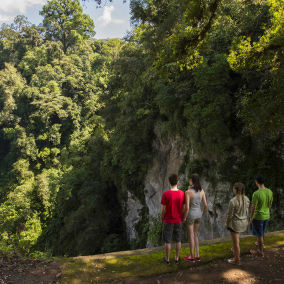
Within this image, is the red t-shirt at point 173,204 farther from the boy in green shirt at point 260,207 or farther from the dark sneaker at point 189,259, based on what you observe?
the boy in green shirt at point 260,207

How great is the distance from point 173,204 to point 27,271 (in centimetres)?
221

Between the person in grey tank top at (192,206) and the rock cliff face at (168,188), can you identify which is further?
the rock cliff face at (168,188)

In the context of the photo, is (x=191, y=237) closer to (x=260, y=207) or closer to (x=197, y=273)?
(x=197, y=273)

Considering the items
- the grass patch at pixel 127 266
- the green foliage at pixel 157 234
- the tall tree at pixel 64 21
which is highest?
the tall tree at pixel 64 21

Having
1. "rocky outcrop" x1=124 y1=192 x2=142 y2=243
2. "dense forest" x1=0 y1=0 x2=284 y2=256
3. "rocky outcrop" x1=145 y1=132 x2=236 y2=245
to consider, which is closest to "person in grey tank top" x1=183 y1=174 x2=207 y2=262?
"dense forest" x1=0 y1=0 x2=284 y2=256

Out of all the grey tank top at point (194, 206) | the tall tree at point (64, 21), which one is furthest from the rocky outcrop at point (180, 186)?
the tall tree at point (64, 21)

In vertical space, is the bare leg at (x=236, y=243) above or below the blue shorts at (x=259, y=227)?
below

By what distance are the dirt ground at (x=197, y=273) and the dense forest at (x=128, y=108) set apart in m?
0.98

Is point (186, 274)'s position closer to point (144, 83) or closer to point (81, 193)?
point (144, 83)

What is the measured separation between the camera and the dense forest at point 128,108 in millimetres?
5621

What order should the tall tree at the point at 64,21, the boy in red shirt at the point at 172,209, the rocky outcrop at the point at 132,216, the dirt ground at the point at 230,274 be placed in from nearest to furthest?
1. the dirt ground at the point at 230,274
2. the boy in red shirt at the point at 172,209
3. the rocky outcrop at the point at 132,216
4. the tall tree at the point at 64,21

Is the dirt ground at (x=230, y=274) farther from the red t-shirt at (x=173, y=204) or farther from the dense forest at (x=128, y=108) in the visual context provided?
the dense forest at (x=128, y=108)

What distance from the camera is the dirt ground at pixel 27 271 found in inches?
128

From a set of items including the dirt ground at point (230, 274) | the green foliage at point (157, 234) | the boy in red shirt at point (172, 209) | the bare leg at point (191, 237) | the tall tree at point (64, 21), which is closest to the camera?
the dirt ground at point (230, 274)
